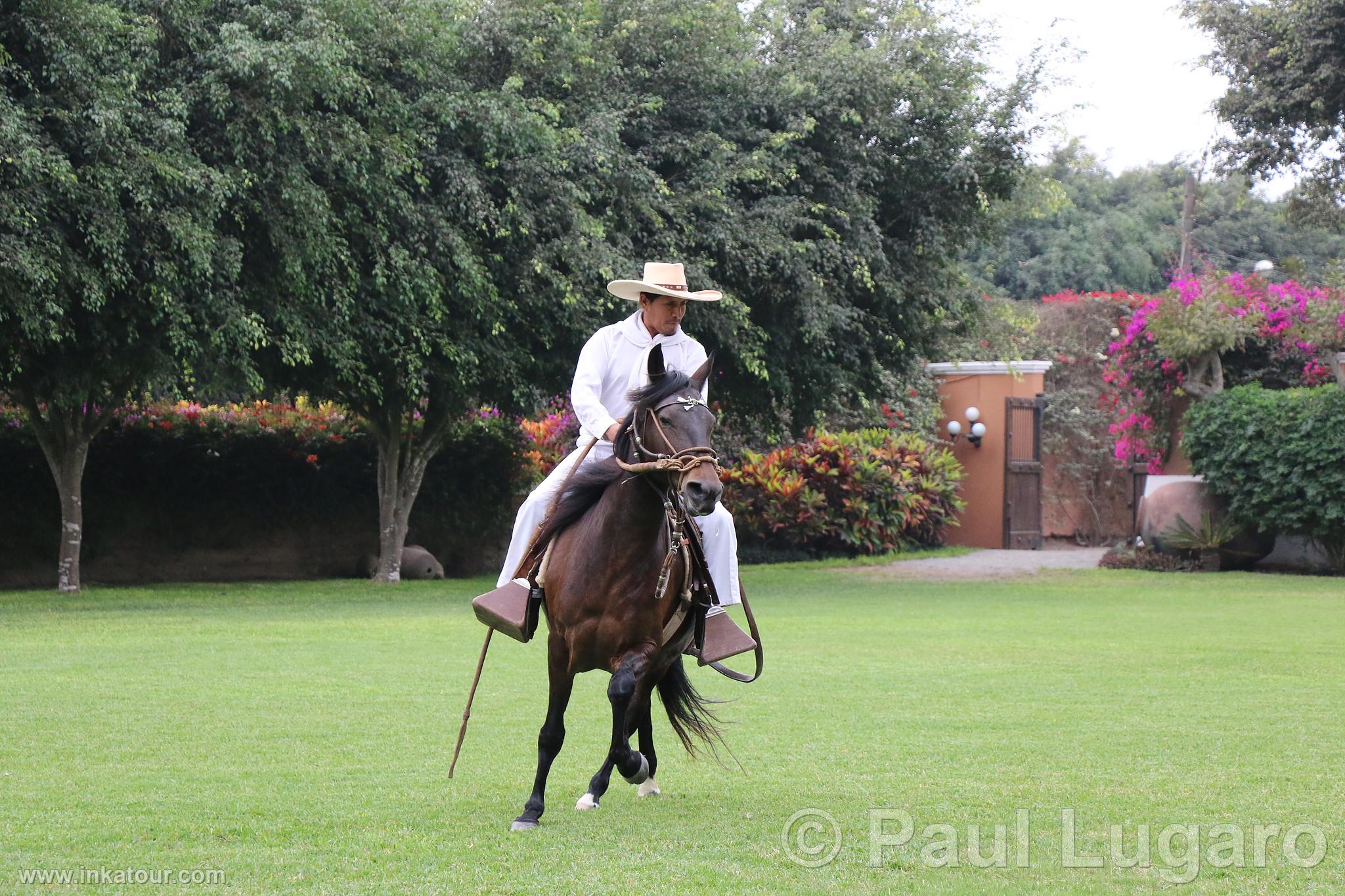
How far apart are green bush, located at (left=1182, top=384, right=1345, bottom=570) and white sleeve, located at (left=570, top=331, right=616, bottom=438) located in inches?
679

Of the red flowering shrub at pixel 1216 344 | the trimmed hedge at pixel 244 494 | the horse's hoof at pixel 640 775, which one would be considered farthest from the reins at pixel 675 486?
the red flowering shrub at pixel 1216 344

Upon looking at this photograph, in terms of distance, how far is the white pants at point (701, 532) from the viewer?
650 centimetres

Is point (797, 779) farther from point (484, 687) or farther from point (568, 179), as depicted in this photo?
point (568, 179)

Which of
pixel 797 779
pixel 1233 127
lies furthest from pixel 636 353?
pixel 1233 127

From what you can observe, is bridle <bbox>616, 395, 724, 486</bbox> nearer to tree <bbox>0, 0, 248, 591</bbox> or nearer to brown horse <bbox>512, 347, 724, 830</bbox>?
brown horse <bbox>512, 347, 724, 830</bbox>

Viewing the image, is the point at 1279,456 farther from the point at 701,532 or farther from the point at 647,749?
the point at 647,749

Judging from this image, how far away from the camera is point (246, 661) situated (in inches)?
448

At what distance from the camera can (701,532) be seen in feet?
21.6

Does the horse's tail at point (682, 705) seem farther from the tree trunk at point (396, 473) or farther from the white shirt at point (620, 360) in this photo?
the tree trunk at point (396, 473)

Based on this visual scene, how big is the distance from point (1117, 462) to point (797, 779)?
954 inches

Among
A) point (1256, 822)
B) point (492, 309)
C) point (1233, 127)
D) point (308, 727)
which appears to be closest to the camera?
point (1256, 822)

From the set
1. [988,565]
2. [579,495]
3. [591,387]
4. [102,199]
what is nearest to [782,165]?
[988,565]

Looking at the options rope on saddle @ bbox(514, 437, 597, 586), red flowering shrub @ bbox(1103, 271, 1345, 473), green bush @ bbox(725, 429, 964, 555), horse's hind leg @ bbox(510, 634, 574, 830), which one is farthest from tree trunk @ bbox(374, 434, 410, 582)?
horse's hind leg @ bbox(510, 634, 574, 830)

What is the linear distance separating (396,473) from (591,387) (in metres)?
14.3
